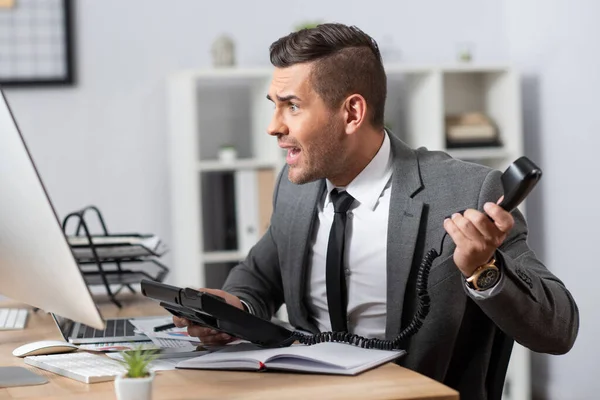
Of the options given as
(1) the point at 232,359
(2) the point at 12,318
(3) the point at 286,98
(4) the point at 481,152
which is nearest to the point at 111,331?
(2) the point at 12,318

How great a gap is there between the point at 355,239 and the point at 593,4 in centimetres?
202

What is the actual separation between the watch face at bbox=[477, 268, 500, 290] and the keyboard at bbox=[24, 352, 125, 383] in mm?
614

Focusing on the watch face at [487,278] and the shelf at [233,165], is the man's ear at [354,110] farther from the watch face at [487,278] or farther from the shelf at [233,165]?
the shelf at [233,165]

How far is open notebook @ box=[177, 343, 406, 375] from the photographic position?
1.42 m

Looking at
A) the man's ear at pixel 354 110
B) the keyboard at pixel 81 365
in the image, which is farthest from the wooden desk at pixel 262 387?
the man's ear at pixel 354 110

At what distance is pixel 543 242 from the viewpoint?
3938 millimetres

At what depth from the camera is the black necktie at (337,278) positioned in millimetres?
1953

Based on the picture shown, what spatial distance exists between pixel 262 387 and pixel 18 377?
0.42 m

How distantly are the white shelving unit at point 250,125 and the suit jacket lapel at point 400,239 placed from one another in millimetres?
1768

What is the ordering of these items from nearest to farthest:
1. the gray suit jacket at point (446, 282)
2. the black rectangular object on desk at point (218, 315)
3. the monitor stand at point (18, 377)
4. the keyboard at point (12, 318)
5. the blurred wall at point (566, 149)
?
1. the monitor stand at point (18, 377)
2. the black rectangular object on desk at point (218, 315)
3. the gray suit jacket at point (446, 282)
4. the keyboard at point (12, 318)
5. the blurred wall at point (566, 149)

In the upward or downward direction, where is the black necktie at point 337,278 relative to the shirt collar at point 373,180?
downward

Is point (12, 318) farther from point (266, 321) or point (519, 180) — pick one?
point (519, 180)

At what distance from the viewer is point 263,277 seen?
2195mm

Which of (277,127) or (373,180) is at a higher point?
(277,127)
